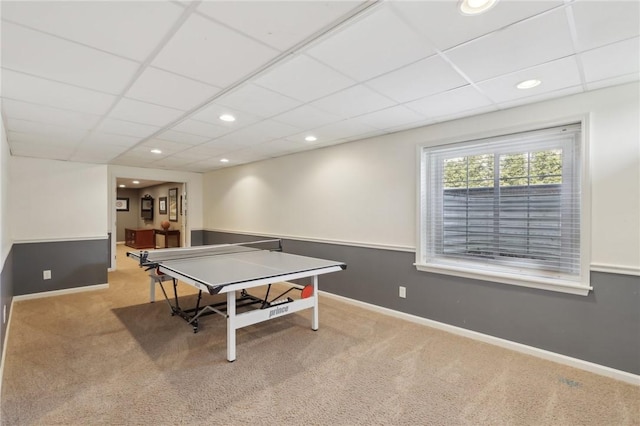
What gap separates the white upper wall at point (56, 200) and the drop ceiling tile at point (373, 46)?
4.96 m

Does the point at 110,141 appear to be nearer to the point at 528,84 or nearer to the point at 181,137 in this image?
the point at 181,137

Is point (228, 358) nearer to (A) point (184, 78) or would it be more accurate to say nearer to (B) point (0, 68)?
(A) point (184, 78)

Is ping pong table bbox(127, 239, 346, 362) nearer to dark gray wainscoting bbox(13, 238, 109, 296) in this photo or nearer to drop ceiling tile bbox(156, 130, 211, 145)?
drop ceiling tile bbox(156, 130, 211, 145)

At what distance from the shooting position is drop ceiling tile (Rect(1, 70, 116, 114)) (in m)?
2.10

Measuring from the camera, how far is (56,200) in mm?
4816

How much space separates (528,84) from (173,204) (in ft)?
32.3

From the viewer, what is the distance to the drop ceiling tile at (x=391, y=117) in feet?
9.73

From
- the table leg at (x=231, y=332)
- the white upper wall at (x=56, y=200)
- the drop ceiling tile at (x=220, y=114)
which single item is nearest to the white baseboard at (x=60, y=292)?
the white upper wall at (x=56, y=200)

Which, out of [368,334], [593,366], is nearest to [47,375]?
[368,334]

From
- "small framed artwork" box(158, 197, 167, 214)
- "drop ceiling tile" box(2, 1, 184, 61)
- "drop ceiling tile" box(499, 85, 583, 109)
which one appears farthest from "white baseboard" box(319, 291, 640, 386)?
"small framed artwork" box(158, 197, 167, 214)

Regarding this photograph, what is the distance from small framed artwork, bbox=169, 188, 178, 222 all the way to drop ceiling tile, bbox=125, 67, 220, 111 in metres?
7.79

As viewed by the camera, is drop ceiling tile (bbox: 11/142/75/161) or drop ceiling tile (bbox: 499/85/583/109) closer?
drop ceiling tile (bbox: 499/85/583/109)

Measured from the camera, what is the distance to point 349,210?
4309mm

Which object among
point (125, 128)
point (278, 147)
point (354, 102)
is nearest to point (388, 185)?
point (354, 102)
